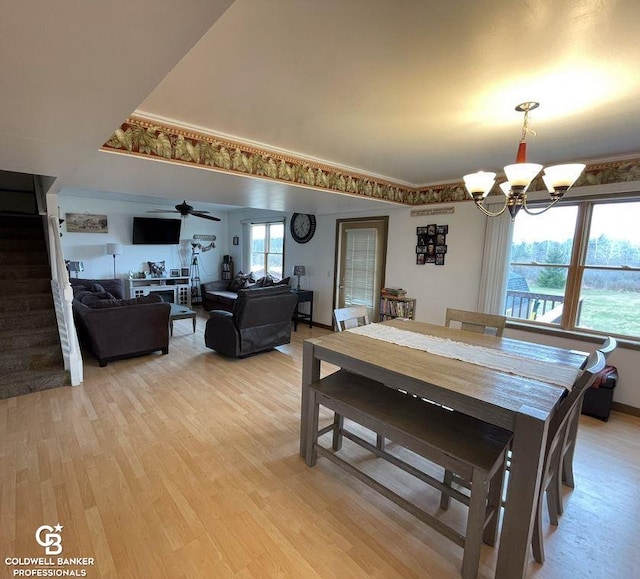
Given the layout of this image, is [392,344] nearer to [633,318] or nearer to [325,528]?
[325,528]

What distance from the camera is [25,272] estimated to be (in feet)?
14.2

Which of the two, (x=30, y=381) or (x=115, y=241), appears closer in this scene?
(x=30, y=381)

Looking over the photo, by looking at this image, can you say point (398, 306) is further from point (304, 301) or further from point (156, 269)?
point (156, 269)

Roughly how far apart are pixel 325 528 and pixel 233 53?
8.28ft

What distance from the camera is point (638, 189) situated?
2.91 meters

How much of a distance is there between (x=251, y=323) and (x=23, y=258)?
3.50 meters

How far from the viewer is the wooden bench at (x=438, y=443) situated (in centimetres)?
139

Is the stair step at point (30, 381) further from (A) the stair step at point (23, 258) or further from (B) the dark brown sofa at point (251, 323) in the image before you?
(A) the stair step at point (23, 258)

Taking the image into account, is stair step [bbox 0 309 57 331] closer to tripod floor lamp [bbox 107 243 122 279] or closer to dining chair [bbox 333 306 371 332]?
tripod floor lamp [bbox 107 243 122 279]

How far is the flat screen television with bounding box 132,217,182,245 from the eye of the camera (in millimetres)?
7051

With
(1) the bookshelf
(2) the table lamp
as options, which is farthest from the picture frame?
(1) the bookshelf

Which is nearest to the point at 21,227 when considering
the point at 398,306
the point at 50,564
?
the point at 50,564

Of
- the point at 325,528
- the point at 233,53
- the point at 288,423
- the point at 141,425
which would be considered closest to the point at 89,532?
the point at 141,425

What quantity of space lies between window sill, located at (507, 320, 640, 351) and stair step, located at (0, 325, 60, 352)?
5.49 metres
